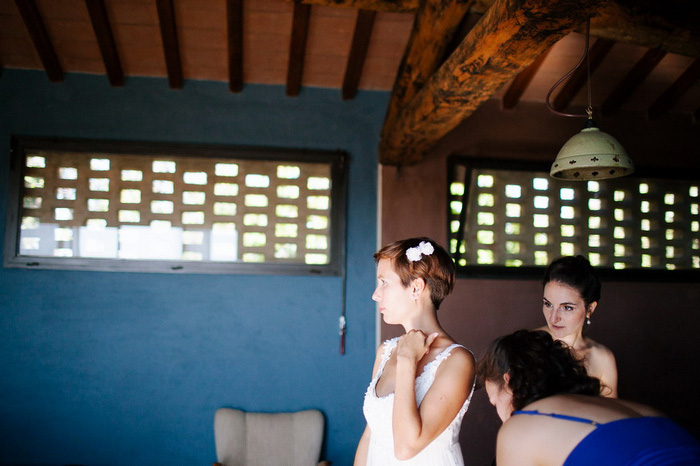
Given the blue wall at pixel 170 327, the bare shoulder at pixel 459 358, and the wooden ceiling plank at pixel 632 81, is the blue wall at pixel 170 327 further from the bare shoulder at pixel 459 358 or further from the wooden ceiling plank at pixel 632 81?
the bare shoulder at pixel 459 358

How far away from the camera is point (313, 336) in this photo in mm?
4113

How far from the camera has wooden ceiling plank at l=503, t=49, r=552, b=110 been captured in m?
4.00

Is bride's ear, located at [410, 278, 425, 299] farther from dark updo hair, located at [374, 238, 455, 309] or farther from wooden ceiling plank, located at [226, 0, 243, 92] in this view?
wooden ceiling plank, located at [226, 0, 243, 92]

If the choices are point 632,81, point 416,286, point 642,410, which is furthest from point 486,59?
point 632,81

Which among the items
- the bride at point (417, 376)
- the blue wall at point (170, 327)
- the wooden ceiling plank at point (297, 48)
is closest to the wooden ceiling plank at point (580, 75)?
the blue wall at point (170, 327)

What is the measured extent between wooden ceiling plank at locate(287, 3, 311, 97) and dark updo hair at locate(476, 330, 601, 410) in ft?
9.00

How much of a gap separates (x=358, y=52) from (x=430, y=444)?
9.59ft

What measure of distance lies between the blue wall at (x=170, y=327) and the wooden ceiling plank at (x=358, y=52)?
9.0 inches

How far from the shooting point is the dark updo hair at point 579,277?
2.88m

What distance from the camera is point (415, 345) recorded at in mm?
1858

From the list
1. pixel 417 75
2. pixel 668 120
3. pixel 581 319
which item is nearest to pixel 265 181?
pixel 417 75

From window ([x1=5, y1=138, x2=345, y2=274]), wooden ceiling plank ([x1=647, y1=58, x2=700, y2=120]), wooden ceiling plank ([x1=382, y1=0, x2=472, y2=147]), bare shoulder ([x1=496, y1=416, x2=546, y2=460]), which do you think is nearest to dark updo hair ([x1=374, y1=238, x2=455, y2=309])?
bare shoulder ([x1=496, y1=416, x2=546, y2=460])

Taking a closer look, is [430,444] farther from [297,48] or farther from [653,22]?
[297,48]

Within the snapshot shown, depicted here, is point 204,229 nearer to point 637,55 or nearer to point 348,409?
point 348,409
